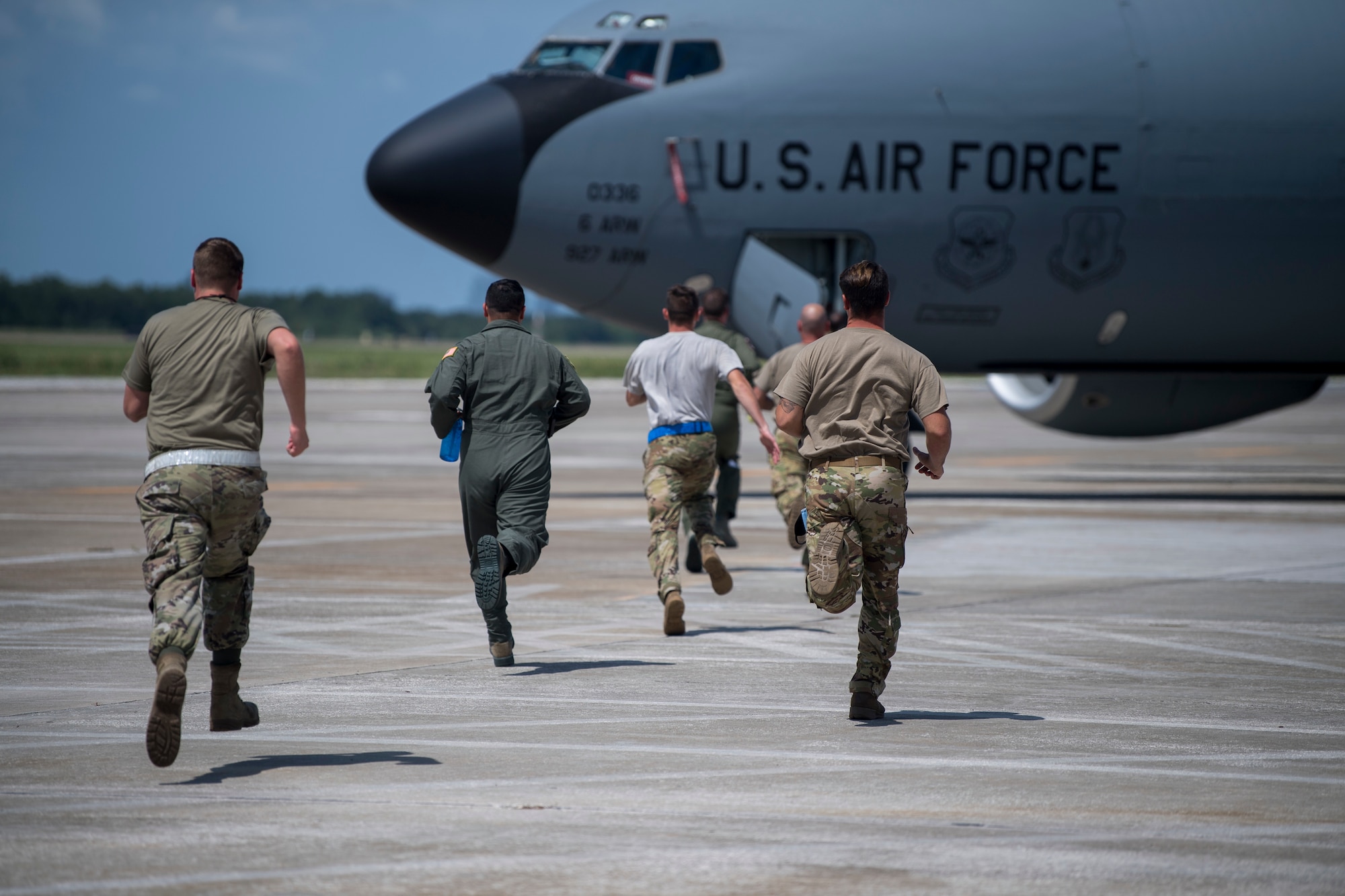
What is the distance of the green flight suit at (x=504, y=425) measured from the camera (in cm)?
877

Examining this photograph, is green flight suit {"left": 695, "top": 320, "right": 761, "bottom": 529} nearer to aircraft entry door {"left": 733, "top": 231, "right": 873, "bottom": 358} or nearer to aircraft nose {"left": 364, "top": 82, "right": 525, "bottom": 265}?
aircraft entry door {"left": 733, "top": 231, "right": 873, "bottom": 358}

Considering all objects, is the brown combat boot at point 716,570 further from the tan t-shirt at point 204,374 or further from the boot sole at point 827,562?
the tan t-shirt at point 204,374

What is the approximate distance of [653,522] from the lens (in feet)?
33.5

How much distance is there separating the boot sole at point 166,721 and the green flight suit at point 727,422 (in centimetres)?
711

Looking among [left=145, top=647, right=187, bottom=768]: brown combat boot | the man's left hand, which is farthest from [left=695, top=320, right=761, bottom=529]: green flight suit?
[left=145, top=647, right=187, bottom=768]: brown combat boot

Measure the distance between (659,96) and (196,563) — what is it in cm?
1300

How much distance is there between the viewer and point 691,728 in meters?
7.23

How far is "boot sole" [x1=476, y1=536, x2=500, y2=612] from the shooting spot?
8633 millimetres

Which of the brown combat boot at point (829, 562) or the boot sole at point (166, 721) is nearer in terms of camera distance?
the boot sole at point (166, 721)

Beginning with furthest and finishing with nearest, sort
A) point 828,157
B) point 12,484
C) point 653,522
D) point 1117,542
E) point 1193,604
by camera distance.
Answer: point 12,484 → point 828,157 → point 1117,542 → point 1193,604 → point 653,522

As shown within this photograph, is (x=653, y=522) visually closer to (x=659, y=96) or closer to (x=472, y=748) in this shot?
(x=472, y=748)

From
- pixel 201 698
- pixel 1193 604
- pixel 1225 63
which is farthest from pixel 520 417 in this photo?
pixel 1225 63

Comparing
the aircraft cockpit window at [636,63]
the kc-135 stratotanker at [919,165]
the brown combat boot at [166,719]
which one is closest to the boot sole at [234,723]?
the brown combat boot at [166,719]

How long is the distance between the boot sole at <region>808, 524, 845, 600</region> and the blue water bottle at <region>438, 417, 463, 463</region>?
2.25m
